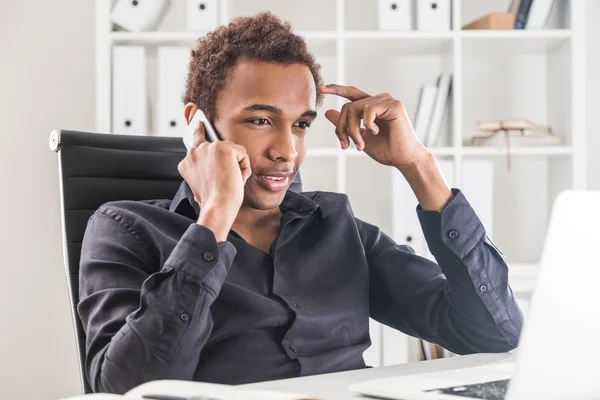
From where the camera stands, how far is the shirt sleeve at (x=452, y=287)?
1.38m

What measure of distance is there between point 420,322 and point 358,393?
0.68 meters

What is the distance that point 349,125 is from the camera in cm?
149

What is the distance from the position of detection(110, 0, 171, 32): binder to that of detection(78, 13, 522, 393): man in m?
1.13

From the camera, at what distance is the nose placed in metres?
1.44

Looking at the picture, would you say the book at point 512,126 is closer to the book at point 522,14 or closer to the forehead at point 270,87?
the book at point 522,14

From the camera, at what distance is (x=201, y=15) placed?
8.80ft

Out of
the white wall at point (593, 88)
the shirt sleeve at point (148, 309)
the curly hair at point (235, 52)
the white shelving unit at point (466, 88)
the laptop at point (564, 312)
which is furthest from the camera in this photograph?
the white wall at point (593, 88)

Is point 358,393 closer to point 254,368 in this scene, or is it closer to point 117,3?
point 254,368

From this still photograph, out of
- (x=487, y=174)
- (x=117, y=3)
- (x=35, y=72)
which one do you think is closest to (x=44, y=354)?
(x=35, y=72)

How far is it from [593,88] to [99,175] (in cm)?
206

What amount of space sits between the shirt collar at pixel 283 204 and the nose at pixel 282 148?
0.11m

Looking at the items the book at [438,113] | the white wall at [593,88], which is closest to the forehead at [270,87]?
the book at [438,113]

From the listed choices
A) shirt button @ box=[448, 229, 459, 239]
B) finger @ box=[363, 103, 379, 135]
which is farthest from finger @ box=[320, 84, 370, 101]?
shirt button @ box=[448, 229, 459, 239]

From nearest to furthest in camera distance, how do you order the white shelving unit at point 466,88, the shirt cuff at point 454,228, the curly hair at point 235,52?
the shirt cuff at point 454,228 < the curly hair at point 235,52 < the white shelving unit at point 466,88
